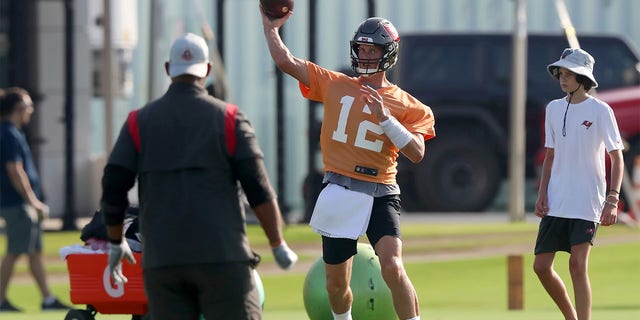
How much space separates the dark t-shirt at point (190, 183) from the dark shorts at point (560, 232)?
280cm

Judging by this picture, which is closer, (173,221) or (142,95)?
(173,221)

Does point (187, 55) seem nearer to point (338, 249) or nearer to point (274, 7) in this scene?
point (274, 7)

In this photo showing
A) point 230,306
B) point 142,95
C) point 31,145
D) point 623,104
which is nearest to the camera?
point 230,306

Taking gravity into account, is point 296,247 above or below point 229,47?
below

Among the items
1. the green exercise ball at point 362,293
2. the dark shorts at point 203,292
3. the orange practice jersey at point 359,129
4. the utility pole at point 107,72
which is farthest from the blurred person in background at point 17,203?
the utility pole at point 107,72

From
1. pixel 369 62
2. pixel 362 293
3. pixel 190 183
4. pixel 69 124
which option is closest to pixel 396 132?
pixel 369 62

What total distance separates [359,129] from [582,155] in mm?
1304

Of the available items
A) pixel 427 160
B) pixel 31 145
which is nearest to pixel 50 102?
pixel 31 145

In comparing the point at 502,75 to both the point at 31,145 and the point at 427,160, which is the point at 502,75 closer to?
the point at 427,160

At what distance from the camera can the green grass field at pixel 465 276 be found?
12.3 m

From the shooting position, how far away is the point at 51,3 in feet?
75.4

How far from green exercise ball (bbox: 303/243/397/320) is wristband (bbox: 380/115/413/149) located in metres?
1.99

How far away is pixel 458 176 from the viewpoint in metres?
22.4

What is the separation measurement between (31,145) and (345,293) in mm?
14664
